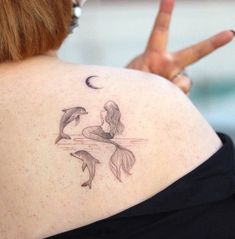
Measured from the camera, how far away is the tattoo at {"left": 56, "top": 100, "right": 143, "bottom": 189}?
86 centimetres

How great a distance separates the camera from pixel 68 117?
0.88 m

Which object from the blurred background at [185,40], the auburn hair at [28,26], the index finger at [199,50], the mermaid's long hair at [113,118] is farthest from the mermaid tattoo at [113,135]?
the blurred background at [185,40]

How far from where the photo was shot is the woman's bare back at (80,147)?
856 mm

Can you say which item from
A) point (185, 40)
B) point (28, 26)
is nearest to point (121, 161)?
point (28, 26)

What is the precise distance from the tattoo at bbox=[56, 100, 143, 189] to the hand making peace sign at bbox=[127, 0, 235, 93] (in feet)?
0.84

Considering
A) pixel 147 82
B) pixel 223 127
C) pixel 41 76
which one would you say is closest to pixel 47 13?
pixel 41 76

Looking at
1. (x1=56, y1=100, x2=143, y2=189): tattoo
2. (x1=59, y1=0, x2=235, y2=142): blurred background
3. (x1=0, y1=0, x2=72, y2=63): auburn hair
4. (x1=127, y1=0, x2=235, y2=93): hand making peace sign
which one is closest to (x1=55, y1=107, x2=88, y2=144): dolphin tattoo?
(x1=56, y1=100, x2=143, y2=189): tattoo

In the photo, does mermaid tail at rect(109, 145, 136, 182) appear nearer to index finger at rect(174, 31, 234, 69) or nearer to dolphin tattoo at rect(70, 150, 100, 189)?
dolphin tattoo at rect(70, 150, 100, 189)

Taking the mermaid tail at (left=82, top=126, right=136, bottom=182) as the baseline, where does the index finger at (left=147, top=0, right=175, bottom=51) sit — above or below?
above

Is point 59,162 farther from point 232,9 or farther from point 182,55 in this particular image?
point 232,9

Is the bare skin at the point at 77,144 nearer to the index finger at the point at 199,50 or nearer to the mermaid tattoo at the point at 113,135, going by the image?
the mermaid tattoo at the point at 113,135

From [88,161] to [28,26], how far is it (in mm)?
269

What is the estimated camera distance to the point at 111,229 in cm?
85

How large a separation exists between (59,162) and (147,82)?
0.22 metres
